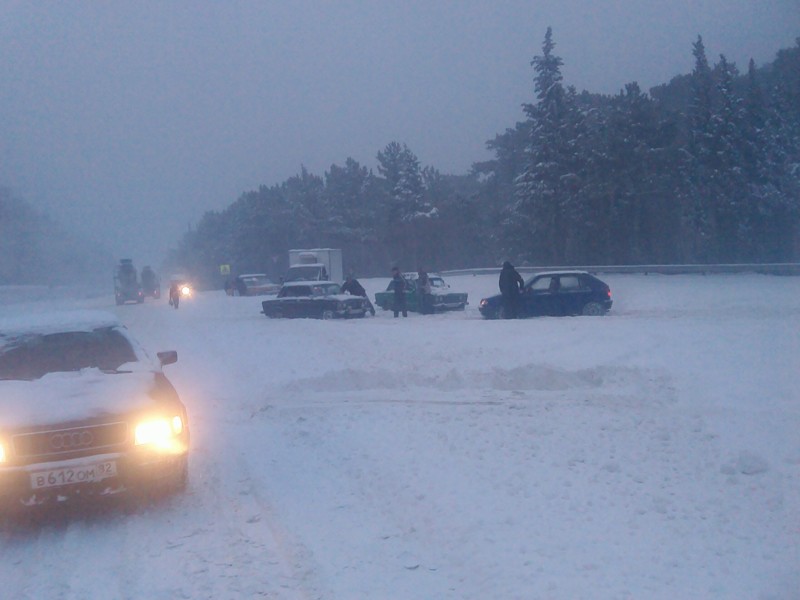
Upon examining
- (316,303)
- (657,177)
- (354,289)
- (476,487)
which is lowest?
(476,487)

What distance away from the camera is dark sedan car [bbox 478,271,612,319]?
22156mm

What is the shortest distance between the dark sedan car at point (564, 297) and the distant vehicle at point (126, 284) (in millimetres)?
37888

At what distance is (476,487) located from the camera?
268 inches

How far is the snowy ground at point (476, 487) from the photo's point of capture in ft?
16.3

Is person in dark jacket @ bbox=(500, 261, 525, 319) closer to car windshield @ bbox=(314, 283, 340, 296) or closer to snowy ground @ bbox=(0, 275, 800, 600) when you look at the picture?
snowy ground @ bbox=(0, 275, 800, 600)

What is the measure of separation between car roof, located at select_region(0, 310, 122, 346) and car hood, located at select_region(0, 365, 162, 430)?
857 millimetres

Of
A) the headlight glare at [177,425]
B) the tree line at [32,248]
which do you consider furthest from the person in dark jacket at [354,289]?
the tree line at [32,248]

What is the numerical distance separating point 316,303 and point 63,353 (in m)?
19.1

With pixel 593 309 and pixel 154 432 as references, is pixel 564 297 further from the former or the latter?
pixel 154 432

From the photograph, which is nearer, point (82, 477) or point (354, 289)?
point (82, 477)

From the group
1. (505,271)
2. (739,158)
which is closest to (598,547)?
(505,271)

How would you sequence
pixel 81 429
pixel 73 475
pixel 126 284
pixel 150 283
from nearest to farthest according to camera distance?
pixel 73 475
pixel 81 429
pixel 126 284
pixel 150 283

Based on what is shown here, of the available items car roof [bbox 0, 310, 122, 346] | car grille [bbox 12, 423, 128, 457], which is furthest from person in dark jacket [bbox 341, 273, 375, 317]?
car grille [bbox 12, 423, 128, 457]

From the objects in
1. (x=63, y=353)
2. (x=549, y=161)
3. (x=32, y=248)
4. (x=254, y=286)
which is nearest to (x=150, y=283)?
(x=254, y=286)
